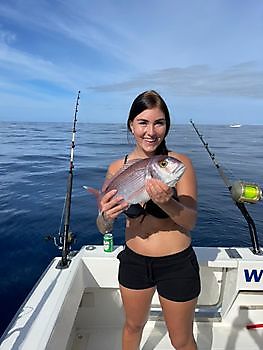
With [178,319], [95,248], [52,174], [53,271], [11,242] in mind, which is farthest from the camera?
[52,174]

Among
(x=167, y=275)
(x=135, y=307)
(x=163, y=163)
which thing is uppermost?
(x=163, y=163)

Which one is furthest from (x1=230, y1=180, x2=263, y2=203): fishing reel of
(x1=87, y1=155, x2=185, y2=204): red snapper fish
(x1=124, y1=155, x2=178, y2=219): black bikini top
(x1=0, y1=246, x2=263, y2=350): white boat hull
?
(x1=87, y1=155, x2=185, y2=204): red snapper fish

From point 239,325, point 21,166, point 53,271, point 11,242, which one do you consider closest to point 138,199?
point 53,271

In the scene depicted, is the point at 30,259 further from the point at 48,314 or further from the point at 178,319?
the point at 178,319

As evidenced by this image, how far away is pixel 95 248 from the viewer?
310cm

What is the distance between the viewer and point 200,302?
3225 millimetres

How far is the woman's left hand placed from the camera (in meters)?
1.64

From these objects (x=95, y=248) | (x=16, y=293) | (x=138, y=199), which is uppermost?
(x=138, y=199)

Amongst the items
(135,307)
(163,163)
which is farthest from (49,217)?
(163,163)

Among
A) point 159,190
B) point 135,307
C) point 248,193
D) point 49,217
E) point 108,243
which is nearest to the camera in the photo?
point 159,190

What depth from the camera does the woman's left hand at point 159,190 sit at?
1635mm

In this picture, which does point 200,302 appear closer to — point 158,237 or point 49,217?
point 158,237

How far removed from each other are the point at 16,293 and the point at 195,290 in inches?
133

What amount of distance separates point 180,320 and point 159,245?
0.52m
